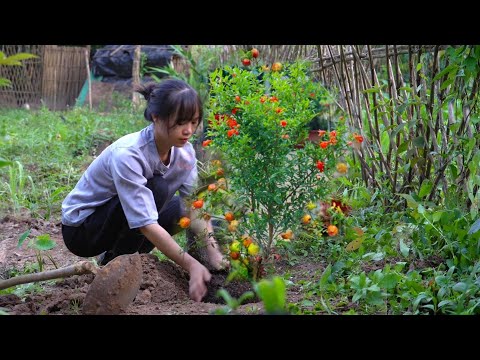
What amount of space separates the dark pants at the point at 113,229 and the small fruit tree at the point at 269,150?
535mm

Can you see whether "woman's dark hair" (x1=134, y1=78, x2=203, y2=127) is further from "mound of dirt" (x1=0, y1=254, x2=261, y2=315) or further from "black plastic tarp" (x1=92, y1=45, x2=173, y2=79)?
"black plastic tarp" (x1=92, y1=45, x2=173, y2=79)

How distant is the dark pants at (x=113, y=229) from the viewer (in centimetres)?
296

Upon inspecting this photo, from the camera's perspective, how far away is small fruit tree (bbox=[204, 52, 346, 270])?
97.3 inches

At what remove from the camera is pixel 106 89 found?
39.6 feet

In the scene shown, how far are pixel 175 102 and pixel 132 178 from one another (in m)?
0.34

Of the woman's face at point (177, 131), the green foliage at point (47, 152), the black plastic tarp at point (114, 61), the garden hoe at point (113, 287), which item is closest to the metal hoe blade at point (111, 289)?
the garden hoe at point (113, 287)

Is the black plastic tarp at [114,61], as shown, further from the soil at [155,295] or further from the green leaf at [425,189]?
the green leaf at [425,189]

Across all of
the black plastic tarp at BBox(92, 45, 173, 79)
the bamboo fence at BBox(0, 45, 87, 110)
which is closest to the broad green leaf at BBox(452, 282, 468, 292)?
the black plastic tarp at BBox(92, 45, 173, 79)

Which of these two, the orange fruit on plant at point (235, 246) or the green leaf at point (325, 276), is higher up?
the orange fruit on plant at point (235, 246)

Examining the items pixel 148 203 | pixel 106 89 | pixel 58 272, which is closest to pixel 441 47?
pixel 148 203

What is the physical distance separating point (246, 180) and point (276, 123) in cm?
23

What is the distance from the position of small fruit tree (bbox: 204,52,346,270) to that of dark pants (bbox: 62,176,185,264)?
53 centimetres

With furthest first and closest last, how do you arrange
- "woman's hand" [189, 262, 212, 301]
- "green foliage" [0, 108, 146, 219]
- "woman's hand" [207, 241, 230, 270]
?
"green foliage" [0, 108, 146, 219] → "woman's hand" [207, 241, 230, 270] → "woman's hand" [189, 262, 212, 301]
